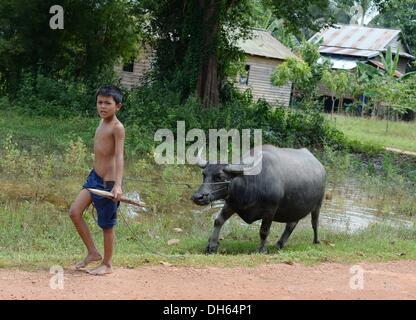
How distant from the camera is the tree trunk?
72.2 ft

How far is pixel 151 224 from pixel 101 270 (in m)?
3.88

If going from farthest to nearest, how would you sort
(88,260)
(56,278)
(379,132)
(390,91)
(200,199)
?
(390,91), (379,132), (200,199), (88,260), (56,278)

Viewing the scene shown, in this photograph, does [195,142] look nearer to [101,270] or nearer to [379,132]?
[101,270]

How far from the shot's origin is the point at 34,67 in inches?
916

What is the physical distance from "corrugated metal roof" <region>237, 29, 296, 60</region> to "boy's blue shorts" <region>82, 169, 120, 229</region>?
30.3 m

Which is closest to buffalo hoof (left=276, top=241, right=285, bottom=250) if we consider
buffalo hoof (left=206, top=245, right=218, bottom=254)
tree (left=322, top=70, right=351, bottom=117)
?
buffalo hoof (left=206, top=245, right=218, bottom=254)

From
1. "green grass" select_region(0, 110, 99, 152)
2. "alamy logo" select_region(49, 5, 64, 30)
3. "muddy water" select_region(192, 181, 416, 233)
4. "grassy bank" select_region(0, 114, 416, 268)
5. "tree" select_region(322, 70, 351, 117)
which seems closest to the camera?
"grassy bank" select_region(0, 114, 416, 268)

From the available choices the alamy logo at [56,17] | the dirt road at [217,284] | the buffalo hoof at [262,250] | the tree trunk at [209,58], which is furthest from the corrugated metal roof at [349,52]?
the dirt road at [217,284]

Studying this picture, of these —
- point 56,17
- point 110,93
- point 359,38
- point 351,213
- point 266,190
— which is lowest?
point 351,213

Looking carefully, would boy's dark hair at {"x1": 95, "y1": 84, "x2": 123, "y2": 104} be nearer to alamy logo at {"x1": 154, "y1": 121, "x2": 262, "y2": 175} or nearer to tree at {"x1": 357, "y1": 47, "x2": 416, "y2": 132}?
alamy logo at {"x1": 154, "y1": 121, "x2": 262, "y2": 175}

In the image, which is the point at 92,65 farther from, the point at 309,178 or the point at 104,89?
the point at 104,89

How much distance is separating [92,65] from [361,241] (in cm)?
1626

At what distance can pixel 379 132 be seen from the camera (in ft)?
95.8

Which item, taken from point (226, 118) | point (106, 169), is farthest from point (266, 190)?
point (226, 118)
